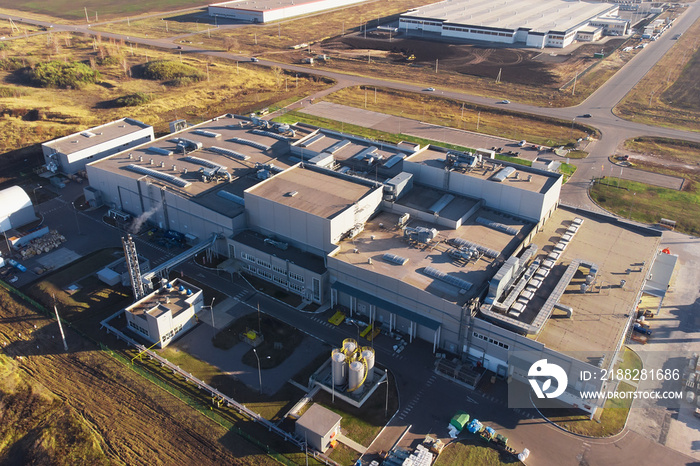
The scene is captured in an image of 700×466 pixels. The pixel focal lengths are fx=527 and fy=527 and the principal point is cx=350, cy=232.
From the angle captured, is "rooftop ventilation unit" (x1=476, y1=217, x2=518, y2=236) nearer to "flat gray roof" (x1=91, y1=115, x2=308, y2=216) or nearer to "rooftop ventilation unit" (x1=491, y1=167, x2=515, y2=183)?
"rooftop ventilation unit" (x1=491, y1=167, x2=515, y2=183)

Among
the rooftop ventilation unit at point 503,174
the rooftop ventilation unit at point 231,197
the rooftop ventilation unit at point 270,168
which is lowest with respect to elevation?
the rooftop ventilation unit at point 231,197

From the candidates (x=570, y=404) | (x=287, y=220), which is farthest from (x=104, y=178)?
(x=570, y=404)

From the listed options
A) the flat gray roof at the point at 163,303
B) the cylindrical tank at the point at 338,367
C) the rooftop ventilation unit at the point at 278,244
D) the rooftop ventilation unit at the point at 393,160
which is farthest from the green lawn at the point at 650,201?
the flat gray roof at the point at 163,303

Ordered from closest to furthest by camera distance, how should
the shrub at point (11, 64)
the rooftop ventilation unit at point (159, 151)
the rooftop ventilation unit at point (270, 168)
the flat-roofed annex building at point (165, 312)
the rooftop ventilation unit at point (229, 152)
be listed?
1. the flat-roofed annex building at point (165, 312)
2. the rooftop ventilation unit at point (270, 168)
3. the rooftop ventilation unit at point (229, 152)
4. the rooftop ventilation unit at point (159, 151)
5. the shrub at point (11, 64)

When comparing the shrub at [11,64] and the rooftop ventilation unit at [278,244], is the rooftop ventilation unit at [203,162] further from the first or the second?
the shrub at [11,64]

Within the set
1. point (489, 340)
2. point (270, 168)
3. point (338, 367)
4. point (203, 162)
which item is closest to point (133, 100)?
point (203, 162)

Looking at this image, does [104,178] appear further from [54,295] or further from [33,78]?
[33,78]
